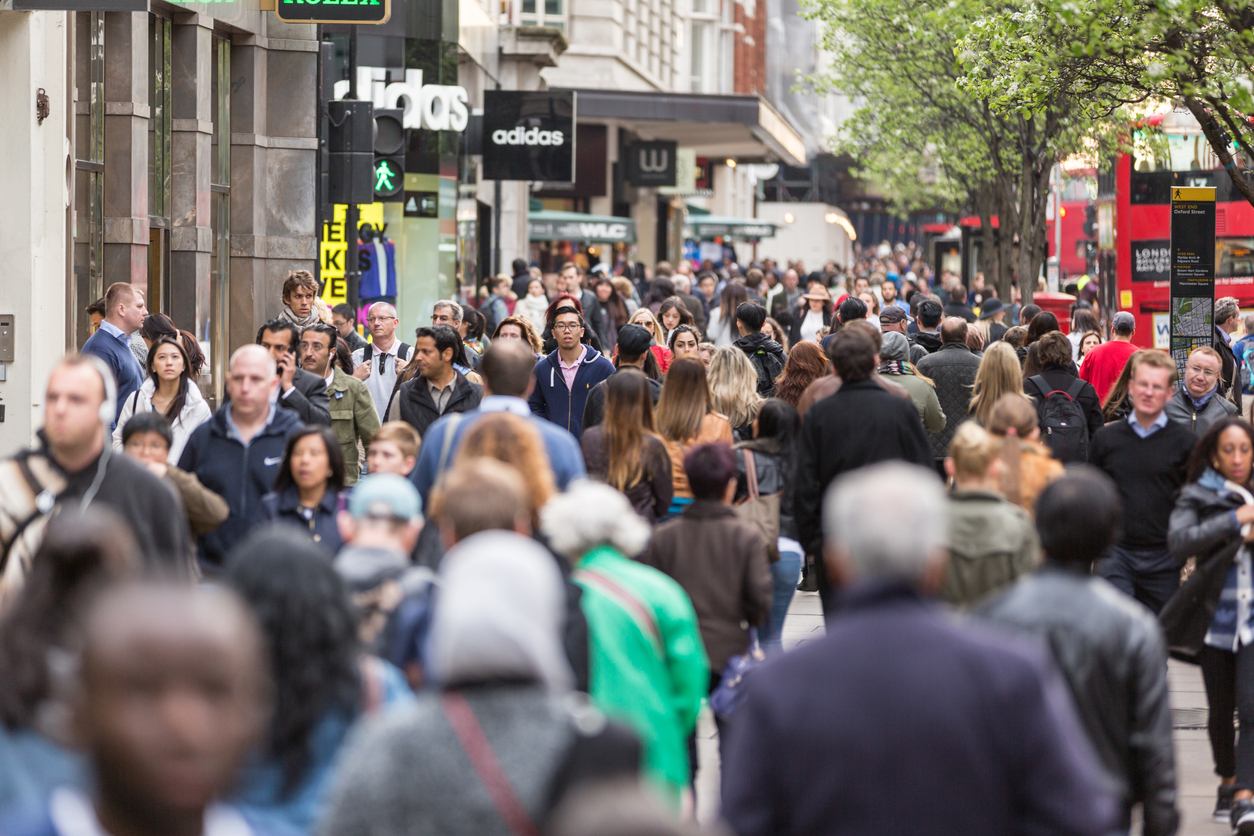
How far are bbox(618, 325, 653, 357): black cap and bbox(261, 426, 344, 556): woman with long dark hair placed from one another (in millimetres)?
3658

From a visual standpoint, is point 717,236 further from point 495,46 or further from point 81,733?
point 81,733

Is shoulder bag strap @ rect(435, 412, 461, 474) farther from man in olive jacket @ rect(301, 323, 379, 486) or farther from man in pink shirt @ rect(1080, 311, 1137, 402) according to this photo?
man in pink shirt @ rect(1080, 311, 1137, 402)

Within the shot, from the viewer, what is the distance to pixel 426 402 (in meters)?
9.74

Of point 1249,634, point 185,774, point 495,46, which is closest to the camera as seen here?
point 185,774

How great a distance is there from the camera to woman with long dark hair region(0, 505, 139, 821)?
3410 mm

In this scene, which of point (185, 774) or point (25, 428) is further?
point (25, 428)

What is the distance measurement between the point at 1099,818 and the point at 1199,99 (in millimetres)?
9492

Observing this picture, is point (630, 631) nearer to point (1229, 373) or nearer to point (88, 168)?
point (88, 168)

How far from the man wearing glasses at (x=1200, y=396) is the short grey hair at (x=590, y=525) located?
472cm

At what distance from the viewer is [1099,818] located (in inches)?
131

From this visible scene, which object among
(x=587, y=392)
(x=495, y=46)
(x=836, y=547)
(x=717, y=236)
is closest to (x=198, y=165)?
(x=587, y=392)

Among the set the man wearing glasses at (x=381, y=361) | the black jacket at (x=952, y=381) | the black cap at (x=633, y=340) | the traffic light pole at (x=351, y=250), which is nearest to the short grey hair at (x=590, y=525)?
the black cap at (x=633, y=340)

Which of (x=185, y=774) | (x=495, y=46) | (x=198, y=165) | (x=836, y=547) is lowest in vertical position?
(x=185, y=774)

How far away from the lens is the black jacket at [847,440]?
7648 millimetres
